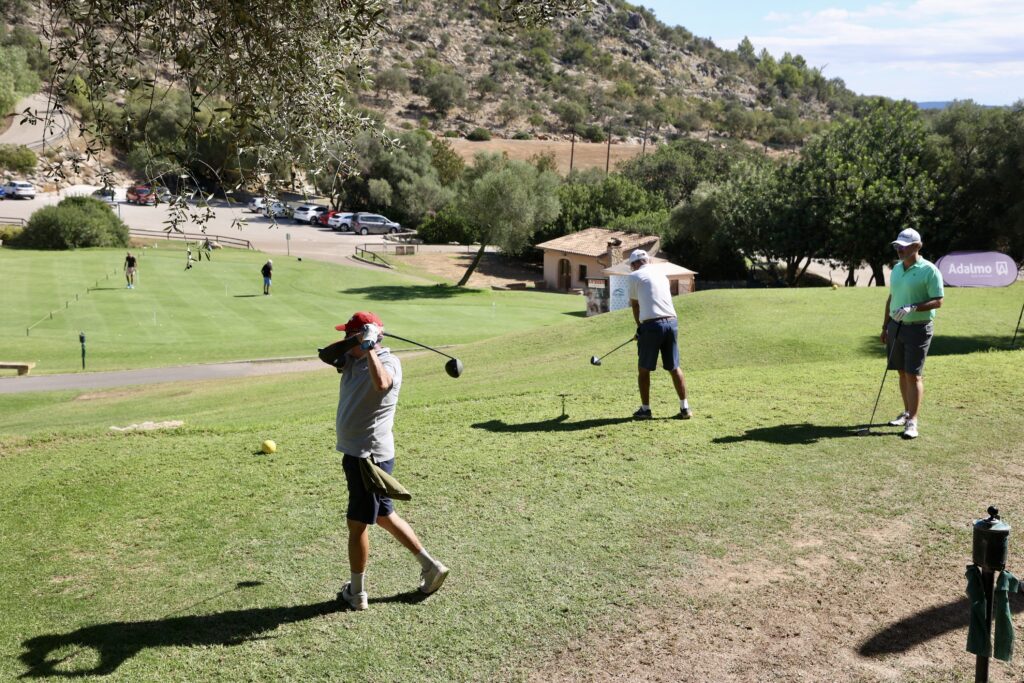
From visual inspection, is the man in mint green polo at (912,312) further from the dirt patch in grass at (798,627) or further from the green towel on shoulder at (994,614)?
the green towel on shoulder at (994,614)

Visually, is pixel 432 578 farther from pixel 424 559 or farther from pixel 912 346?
pixel 912 346

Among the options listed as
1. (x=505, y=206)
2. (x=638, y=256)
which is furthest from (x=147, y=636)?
(x=505, y=206)

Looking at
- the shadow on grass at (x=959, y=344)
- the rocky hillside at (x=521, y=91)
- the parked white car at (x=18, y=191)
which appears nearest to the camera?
the shadow on grass at (x=959, y=344)

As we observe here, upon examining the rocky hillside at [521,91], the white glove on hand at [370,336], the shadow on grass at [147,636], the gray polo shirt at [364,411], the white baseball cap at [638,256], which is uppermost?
the rocky hillside at [521,91]

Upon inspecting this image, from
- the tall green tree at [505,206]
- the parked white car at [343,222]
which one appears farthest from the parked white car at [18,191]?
the tall green tree at [505,206]

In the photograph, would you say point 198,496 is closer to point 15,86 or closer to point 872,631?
point 872,631

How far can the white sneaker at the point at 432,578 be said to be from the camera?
6.49 m

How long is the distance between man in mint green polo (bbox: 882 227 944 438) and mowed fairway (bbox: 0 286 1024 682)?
0.54 meters

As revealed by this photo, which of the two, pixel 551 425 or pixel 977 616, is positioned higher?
pixel 977 616

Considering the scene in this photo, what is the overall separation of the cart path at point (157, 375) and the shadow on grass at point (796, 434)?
17.2 meters

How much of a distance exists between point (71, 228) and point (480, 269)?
30.0 m

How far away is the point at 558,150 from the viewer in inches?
5300

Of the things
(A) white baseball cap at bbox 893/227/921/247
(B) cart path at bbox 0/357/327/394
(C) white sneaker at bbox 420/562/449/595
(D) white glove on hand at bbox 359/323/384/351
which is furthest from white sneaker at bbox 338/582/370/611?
(B) cart path at bbox 0/357/327/394

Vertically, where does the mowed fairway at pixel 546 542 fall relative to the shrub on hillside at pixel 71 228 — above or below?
below
